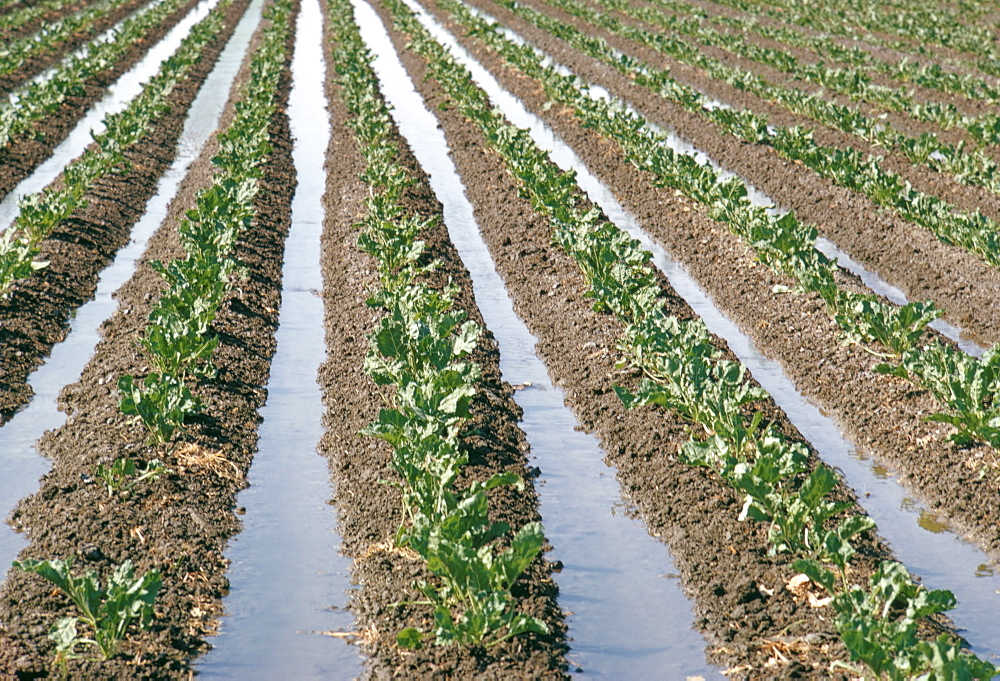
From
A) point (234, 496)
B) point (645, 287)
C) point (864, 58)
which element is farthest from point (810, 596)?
point (864, 58)

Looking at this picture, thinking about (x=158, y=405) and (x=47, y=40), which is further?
(x=47, y=40)

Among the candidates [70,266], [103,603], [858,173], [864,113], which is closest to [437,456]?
[103,603]

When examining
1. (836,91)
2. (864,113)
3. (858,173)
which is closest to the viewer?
(858,173)

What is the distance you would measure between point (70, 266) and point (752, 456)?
701 cm

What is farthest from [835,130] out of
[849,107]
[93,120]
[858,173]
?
[93,120]

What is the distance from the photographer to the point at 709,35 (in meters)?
28.6

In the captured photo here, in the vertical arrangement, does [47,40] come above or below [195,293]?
below

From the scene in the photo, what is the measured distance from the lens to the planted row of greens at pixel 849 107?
14.4 m

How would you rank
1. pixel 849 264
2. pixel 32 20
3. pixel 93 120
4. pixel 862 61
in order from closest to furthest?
1. pixel 849 264
2. pixel 93 120
3. pixel 862 61
4. pixel 32 20

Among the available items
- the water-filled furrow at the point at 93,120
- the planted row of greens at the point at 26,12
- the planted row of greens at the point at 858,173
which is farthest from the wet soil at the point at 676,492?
the planted row of greens at the point at 26,12

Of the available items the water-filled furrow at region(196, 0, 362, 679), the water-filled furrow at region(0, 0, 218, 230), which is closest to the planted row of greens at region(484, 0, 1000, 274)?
the water-filled furrow at region(196, 0, 362, 679)

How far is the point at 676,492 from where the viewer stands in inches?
247

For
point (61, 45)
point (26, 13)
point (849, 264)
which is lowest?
point (61, 45)

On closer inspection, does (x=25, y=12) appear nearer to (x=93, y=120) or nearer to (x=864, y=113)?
(x=93, y=120)
